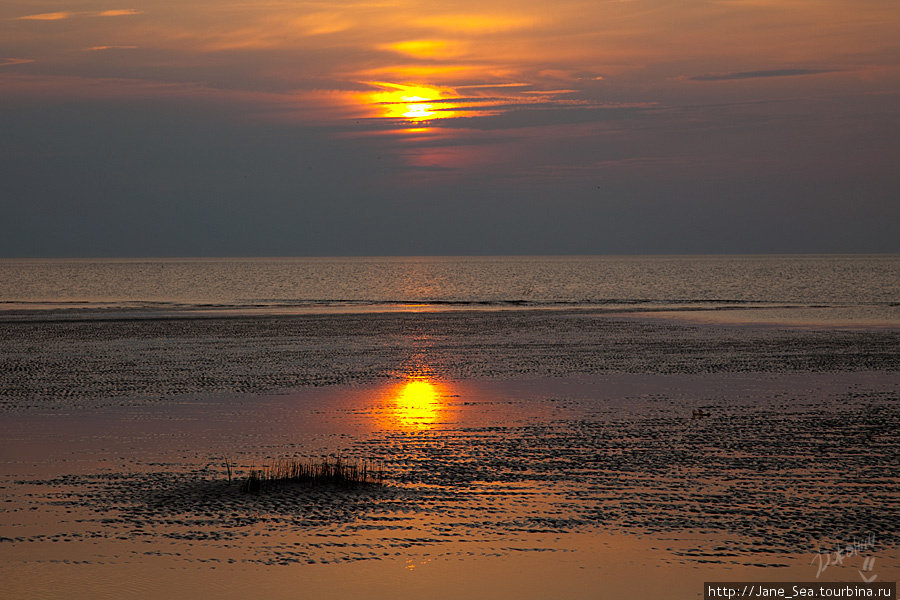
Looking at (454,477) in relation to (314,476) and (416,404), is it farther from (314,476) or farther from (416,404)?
(416,404)

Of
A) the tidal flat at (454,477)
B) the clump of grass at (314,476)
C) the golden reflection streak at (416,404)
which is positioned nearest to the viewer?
the tidal flat at (454,477)

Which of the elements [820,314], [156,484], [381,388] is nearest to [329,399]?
[381,388]

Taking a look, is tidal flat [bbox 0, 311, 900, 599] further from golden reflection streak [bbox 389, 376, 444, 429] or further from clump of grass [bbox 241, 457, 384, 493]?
clump of grass [bbox 241, 457, 384, 493]

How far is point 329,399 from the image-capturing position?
25.6 metres

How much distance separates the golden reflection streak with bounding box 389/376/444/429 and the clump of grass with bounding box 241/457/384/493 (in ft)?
16.8

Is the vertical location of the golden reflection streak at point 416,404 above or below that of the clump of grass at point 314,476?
above

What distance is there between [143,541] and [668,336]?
38186mm

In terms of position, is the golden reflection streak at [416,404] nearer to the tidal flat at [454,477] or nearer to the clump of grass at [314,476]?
the tidal flat at [454,477]

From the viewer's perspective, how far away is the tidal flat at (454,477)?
36.2 ft

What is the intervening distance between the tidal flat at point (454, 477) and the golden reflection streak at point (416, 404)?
0.14m

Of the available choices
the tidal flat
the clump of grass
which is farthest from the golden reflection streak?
the clump of grass

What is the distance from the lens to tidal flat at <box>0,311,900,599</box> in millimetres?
11047

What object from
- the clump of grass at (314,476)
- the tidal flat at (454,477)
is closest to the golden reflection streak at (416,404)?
the tidal flat at (454,477)

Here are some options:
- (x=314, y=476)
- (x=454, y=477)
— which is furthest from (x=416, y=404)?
(x=314, y=476)
